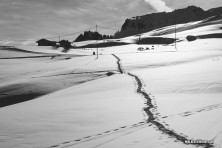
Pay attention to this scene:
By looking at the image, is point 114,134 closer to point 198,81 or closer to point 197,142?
point 197,142

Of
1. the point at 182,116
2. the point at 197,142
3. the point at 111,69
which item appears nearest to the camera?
the point at 197,142

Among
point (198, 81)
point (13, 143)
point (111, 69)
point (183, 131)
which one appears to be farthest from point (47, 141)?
point (111, 69)

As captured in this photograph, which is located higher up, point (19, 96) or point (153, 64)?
point (153, 64)

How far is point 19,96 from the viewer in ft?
54.3

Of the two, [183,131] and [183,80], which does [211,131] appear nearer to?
[183,131]

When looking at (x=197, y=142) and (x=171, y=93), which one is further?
(x=171, y=93)

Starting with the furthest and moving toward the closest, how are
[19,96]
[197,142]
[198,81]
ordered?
[19,96] < [198,81] < [197,142]

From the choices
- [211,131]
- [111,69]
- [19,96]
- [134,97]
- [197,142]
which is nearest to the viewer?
[197,142]

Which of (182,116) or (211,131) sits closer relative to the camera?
(211,131)

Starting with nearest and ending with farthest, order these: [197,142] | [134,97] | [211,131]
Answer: [197,142] → [211,131] → [134,97]

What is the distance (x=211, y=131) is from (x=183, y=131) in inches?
27.7

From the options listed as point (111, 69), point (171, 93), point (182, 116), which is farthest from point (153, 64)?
point (182, 116)

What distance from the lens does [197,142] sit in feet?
17.7

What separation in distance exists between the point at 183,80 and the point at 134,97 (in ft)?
14.1
